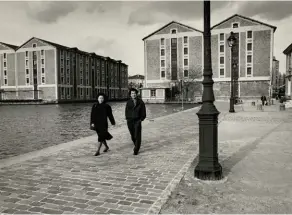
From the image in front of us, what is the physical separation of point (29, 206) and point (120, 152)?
3.72 meters

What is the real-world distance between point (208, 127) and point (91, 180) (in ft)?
7.49

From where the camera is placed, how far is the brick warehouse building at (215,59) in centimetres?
5388

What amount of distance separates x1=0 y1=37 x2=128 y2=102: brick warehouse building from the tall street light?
2263 inches

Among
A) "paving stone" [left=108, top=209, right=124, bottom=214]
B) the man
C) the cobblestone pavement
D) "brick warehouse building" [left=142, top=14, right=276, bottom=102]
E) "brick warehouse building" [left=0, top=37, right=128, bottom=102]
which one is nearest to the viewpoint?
"paving stone" [left=108, top=209, right=124, bottom=214]

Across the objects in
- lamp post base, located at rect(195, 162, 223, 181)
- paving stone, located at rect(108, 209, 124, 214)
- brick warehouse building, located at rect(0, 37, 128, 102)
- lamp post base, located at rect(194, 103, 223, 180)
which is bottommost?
paving stone, located at rect(108, 209, 124, 214)

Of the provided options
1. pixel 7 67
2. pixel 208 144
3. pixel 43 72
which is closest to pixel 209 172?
pixel 208 144

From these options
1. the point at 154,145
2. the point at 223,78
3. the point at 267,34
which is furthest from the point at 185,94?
the point at 154,145

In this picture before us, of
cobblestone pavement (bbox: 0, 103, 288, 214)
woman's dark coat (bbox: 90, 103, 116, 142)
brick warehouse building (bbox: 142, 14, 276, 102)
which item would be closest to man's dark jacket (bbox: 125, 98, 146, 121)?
woman's dark coat (bbox: 90, 103, 116, 142)

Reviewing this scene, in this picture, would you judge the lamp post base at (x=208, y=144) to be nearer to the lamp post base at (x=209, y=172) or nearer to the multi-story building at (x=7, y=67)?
the lamp post base at (x=209, y=172)

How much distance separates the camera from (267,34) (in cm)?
5359

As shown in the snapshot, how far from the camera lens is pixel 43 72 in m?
62.8

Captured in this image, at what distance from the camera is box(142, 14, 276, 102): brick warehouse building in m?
53.9

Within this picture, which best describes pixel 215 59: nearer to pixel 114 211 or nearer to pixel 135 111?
pixel 135 111

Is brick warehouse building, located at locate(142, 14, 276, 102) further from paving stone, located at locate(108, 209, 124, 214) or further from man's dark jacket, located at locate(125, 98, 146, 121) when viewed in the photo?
paving stone, located at locate(108, 209, 124, 214)
